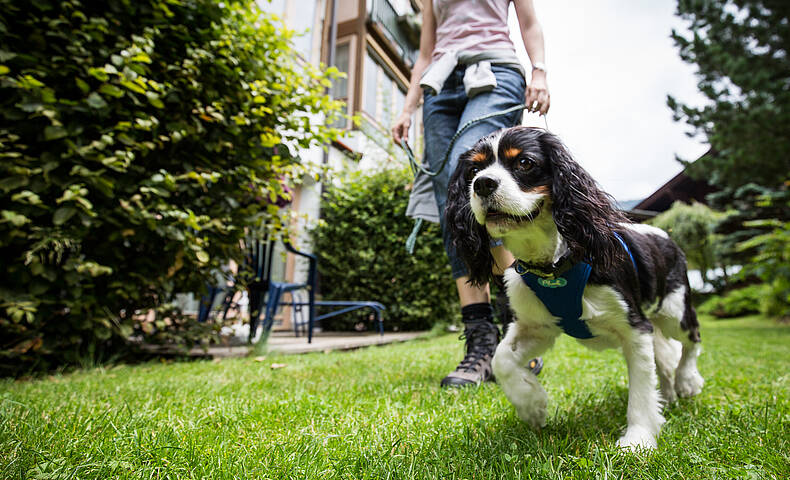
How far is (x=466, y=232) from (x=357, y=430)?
90cm

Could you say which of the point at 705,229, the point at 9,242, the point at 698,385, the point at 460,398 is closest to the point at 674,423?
the point at 698,385

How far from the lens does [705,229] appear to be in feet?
48.7

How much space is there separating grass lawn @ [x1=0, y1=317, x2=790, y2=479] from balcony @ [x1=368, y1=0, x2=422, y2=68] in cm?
1117

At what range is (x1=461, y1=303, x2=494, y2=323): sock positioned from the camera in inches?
107

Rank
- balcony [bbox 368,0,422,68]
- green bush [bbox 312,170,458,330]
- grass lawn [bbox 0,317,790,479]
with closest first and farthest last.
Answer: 1. grass lawn [bbox 0,317,790,479]
2. green bush [bbox 312,170,458,330]
3. balcony [bbox 368,0,422,68]

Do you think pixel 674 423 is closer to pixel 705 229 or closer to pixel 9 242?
pixel 9 242

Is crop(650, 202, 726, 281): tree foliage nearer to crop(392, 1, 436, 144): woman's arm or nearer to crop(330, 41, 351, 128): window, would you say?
crop(330, 41, 351, 128): window

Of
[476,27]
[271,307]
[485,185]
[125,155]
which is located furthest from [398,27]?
[485,185]

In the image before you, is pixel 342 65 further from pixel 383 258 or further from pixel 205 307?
pixel 205 307

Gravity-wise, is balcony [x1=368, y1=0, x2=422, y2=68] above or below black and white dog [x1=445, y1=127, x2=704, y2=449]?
above

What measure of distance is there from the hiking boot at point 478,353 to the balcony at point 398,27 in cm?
1075

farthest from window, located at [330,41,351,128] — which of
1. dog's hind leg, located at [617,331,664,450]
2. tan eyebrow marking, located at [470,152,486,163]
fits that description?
dog's hind leg, located at [617,331,664,450]

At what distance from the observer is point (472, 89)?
8.07ft

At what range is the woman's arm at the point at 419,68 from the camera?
9.48 feet
